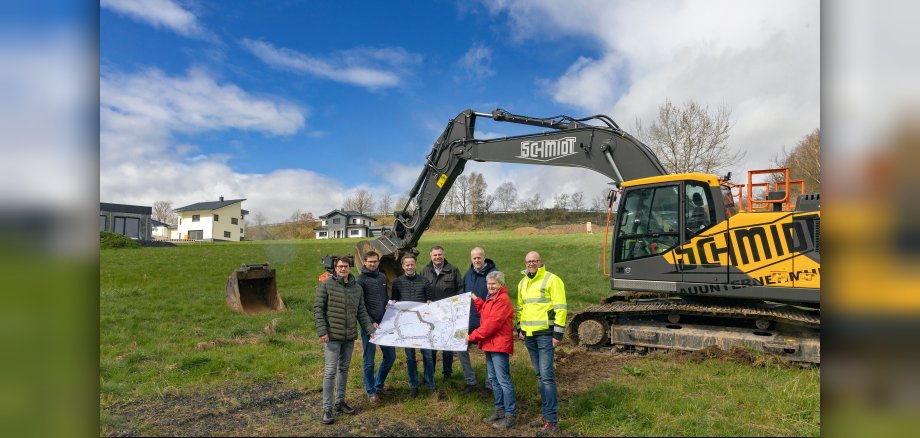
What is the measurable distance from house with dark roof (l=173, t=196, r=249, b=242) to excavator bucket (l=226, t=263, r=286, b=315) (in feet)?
157

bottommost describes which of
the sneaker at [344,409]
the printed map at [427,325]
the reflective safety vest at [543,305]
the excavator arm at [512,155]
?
the sneaker at [344,409]

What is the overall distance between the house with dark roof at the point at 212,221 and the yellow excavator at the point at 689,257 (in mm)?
55092

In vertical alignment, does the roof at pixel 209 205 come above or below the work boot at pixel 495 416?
above

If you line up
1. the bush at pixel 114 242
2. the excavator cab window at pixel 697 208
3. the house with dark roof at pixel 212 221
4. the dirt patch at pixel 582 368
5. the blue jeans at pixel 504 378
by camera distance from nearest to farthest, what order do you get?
the blue jeans at pixel 504 378 → the dirt patch at pixel 582 368 → the excavator cab window at pixel 697 208 → the bush at pixel 114 242 → the house with dark roof at pixel 212 221

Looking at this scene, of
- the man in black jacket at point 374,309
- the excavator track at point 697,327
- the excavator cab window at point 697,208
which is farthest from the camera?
the excavator cab window at point 697,208

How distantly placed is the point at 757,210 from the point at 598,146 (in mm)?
2899

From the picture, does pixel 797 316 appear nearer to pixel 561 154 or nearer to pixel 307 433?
pixel 561 154

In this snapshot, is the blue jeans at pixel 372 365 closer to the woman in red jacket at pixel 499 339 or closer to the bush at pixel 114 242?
the woman in red jacket at pixel 499 339

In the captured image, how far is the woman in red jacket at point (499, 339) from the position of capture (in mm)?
5523

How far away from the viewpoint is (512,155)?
1024 cm

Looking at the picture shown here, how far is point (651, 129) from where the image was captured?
27.4 m

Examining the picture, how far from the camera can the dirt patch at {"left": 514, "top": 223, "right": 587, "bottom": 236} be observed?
3888 centimetres

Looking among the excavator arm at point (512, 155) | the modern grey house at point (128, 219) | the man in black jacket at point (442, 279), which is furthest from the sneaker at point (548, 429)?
the modern grey house at point (128, 219)

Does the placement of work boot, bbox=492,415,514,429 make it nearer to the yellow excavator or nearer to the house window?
the yellow excavator
